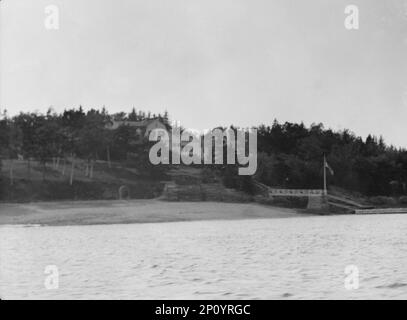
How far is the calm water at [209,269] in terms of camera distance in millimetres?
13285

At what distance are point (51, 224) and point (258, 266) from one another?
34.3 meters

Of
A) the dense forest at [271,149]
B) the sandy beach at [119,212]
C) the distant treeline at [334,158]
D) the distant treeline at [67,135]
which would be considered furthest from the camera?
the distant treeline at [334,158]

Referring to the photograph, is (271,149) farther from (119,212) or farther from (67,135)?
(67,135)

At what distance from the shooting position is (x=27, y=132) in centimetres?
5947

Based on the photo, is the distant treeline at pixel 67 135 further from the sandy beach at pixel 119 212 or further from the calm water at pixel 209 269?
the calm water at pixel 209 269

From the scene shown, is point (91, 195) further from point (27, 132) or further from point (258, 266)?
point (258, 266)

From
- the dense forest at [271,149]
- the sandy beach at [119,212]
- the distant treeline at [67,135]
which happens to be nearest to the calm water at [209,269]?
the sandy beach at [119,212]

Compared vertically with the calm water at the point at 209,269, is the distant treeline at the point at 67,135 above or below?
above

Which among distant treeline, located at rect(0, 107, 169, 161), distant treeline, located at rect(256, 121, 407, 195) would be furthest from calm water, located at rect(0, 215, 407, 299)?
distant treeline, located at rect(256, 121, 407, 195)

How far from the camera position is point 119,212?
54.1 m

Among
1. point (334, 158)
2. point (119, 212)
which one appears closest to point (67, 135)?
point (119, 212)

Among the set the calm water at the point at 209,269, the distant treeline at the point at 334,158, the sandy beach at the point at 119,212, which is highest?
the distant treeline at the point at 334,158

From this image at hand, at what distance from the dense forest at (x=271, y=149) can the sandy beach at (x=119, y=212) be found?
4019 mm
